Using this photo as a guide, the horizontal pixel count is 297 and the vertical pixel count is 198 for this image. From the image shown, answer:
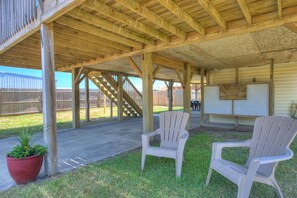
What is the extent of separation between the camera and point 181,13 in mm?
2643

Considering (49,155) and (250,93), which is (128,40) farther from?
(250,93)

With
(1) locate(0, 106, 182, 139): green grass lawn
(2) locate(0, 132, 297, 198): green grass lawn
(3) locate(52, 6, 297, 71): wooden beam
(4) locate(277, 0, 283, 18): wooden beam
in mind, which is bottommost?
(2) locate(0, 132, 297, 198): green grass lawn

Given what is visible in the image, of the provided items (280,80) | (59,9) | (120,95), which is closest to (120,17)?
(59,9)

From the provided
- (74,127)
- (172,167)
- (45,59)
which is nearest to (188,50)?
(172,167)

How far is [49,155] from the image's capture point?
2.64 metres

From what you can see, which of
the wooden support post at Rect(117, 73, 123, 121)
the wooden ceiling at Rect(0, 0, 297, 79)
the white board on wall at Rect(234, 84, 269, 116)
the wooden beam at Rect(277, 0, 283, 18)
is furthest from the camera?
the wooden support post at Rect(117, 73, 123, 121)

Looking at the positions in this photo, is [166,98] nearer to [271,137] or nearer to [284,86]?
[284,86]

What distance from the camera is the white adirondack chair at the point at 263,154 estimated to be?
5.78ft

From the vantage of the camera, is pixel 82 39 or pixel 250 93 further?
pixel 250 93

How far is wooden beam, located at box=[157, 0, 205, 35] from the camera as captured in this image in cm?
236

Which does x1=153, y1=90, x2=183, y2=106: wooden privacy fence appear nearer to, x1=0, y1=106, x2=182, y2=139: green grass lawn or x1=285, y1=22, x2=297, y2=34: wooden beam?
x1=0, y1=106, x2=182, y2=139: green grass lawn

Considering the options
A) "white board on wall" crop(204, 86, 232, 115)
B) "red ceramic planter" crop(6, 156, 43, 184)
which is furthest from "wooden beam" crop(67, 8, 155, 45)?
"white board on wall" crop(204, 86, 232, 115)

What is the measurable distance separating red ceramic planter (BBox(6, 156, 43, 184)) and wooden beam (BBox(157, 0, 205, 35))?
106 inches

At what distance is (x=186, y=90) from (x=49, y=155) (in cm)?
453
